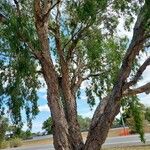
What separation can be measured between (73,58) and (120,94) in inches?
188

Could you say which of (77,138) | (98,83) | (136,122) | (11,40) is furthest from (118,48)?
(11,40)

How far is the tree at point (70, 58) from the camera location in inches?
507

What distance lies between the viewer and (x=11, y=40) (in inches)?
486

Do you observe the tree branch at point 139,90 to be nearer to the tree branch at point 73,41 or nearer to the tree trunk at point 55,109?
the tree trunk at point 55,109

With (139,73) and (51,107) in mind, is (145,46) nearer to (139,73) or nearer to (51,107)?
(139,73)

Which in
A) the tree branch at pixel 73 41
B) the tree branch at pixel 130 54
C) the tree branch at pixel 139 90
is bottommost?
the tree branch at pixel 139 90

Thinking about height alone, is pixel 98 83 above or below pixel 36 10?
below

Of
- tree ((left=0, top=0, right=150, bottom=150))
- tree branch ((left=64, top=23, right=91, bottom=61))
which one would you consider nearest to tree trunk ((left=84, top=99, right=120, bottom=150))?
tree ((left=0, top=0, right=150, bottom=150))

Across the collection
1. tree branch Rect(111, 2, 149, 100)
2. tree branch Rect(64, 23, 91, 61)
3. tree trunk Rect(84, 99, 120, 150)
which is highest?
tree branch Rect(64, 23, 91, 61)

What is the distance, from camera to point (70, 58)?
53.3ft

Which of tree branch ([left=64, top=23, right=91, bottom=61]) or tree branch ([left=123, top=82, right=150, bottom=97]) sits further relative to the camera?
tree branch ([left=64, top=23, right=91, bottom=61])

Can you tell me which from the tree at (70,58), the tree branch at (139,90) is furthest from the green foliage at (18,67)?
the tree branch at (139,90)

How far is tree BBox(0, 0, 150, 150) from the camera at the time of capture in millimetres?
12875

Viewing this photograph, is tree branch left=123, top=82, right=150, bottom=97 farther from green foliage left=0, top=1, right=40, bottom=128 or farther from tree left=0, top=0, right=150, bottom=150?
green foliage left=0, top=1, right=40, bottom=128
